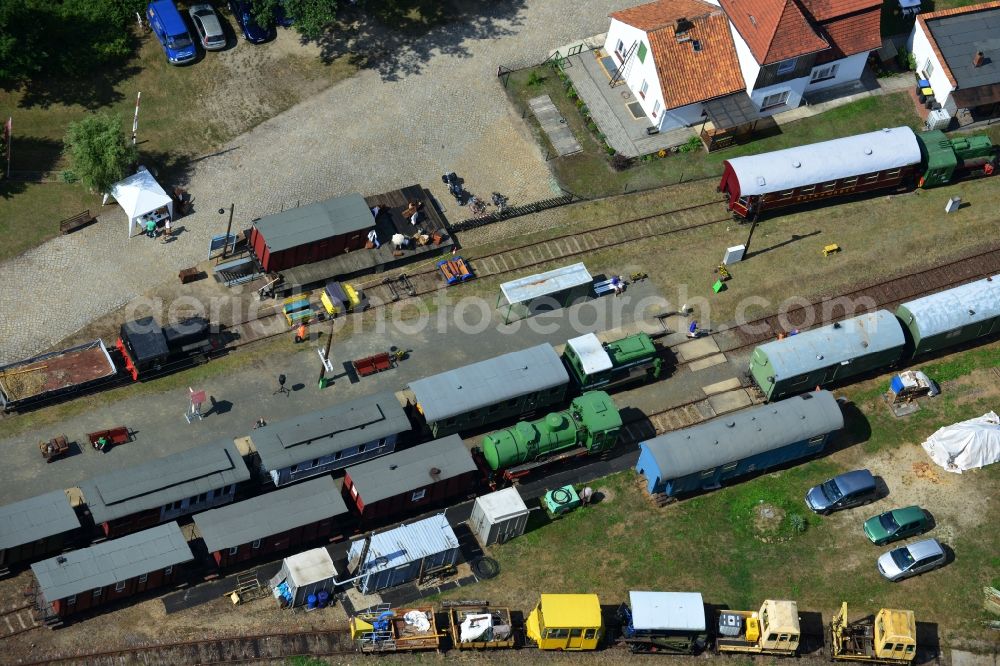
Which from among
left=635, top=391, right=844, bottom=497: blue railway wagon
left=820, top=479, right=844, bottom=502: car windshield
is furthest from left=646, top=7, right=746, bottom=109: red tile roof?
left=820, top=479, right=844, bottom=502: car windshield

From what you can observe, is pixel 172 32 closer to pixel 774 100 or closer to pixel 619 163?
pixel 619 163

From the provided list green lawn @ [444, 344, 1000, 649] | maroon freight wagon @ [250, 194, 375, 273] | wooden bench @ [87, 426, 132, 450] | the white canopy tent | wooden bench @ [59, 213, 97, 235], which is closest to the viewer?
green lawn @ [444, 344, 1000, 649]

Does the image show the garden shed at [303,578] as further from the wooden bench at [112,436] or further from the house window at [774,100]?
the house window at [774,100]

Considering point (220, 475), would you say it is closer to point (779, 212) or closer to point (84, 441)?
point (84, 441)

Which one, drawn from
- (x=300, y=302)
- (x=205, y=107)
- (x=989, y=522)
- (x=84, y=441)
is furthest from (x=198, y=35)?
(x=989, y=522)

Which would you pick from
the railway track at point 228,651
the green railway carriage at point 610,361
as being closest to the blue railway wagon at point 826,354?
the green railway carriage at point 610,361

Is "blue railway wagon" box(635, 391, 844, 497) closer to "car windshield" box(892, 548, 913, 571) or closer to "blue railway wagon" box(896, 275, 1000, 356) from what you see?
"car windshield" box(892, 548, 913, 571)
